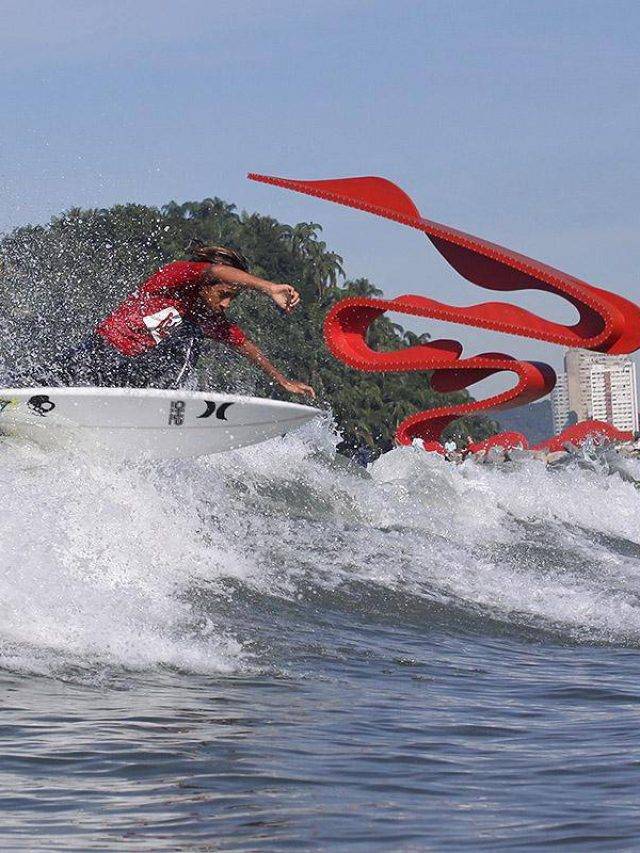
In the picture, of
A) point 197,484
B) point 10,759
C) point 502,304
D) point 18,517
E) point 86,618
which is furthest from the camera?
point 502,304

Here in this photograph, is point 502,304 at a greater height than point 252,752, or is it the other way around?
point 502,304

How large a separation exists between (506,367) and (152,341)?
57.1 feet

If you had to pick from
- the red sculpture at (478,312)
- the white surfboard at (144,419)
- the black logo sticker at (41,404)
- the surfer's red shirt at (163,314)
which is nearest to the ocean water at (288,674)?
the white surfboard at (144,419)

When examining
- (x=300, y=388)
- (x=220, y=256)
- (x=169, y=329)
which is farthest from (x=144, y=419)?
(x=220, y=256)

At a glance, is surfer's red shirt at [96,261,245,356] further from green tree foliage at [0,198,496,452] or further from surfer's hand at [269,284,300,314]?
green tree foliage at [0,198,496,452]

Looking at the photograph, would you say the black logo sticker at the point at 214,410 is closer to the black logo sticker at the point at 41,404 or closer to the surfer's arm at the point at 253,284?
the black logo sticker at the point at 41,404

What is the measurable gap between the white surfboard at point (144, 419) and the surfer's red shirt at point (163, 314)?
48 centimetres

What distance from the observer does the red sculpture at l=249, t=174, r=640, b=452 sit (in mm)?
24812

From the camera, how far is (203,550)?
10.6 meters

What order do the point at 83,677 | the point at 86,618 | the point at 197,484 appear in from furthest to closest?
the point at 197,484 → the point at 86,618 → the point at 83,677

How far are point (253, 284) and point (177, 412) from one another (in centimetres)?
252

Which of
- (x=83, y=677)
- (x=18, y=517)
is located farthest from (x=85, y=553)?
(x=83, y=677)

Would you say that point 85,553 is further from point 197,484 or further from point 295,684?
point 197,484

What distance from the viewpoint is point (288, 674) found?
7.31 meters
